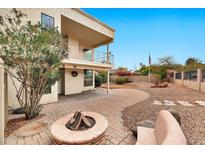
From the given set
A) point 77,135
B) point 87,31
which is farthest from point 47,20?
point 77,135

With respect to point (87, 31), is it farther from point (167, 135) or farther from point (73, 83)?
point (167, 135)

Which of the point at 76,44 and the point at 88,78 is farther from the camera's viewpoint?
the point at 88,78

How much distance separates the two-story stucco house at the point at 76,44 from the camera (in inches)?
247

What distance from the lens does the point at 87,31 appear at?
342 inches

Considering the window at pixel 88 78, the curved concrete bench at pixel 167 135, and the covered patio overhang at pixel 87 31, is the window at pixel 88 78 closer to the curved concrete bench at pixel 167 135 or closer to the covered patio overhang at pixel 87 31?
the covered patio overhang at pixel 87 31

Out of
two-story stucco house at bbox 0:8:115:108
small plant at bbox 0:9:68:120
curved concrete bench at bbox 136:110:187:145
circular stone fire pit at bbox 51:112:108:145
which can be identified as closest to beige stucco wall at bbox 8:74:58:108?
two-story stucco house at bbox 0:8:115:108

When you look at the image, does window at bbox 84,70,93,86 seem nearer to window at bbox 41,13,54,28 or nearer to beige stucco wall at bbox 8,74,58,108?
beige stucco wall at bbox 8,74,58,108

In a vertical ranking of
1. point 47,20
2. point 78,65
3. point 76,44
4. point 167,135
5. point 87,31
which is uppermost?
point 87,31

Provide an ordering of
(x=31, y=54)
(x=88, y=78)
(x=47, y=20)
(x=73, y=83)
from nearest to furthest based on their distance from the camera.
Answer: (x=31, y=54) → (x=47, y=20) → (x=73, y=83) → (x=88, y=78)

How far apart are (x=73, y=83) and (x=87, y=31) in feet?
14.7

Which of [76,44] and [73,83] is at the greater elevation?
[76,44]

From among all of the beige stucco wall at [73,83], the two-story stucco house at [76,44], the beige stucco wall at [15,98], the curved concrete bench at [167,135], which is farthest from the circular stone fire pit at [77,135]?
the beige stucco wall at [73,83]

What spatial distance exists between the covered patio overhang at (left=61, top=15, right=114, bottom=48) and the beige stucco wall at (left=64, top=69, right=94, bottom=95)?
305 cm
